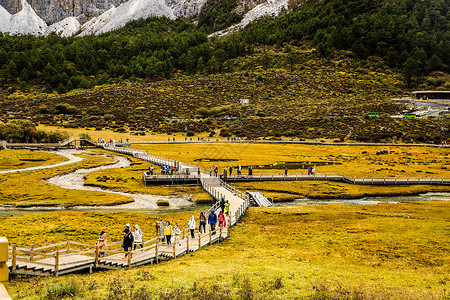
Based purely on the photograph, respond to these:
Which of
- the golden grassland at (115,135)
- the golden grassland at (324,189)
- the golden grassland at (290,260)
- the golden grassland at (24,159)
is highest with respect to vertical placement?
the golden grassland at (115,135)

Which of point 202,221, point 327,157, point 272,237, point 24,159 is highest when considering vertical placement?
point 24,159

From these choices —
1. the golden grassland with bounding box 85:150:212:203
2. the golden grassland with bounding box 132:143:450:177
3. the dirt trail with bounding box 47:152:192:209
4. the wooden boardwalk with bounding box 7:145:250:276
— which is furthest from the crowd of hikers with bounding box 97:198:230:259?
the golden grassland with bounding box 132:143:450:177

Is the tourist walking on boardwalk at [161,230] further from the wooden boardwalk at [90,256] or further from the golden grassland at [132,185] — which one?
the golden grassland at [132,185]

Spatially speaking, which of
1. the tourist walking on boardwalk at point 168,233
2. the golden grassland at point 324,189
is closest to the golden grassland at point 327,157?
the golden grassland at point 324,189

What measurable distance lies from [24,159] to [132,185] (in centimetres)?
3161

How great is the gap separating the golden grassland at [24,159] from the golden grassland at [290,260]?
115 feet

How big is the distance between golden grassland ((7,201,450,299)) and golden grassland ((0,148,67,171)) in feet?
115

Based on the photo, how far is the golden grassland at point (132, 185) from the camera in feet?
171

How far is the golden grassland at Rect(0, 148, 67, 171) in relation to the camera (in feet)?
214

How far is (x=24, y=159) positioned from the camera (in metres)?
71.6

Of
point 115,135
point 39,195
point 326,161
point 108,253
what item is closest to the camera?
point 108,253

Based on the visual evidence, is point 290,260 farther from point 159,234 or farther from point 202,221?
point 159,234

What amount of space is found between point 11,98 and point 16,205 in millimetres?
170199

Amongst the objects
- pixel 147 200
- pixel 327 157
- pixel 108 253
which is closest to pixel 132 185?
pixel 147 200
